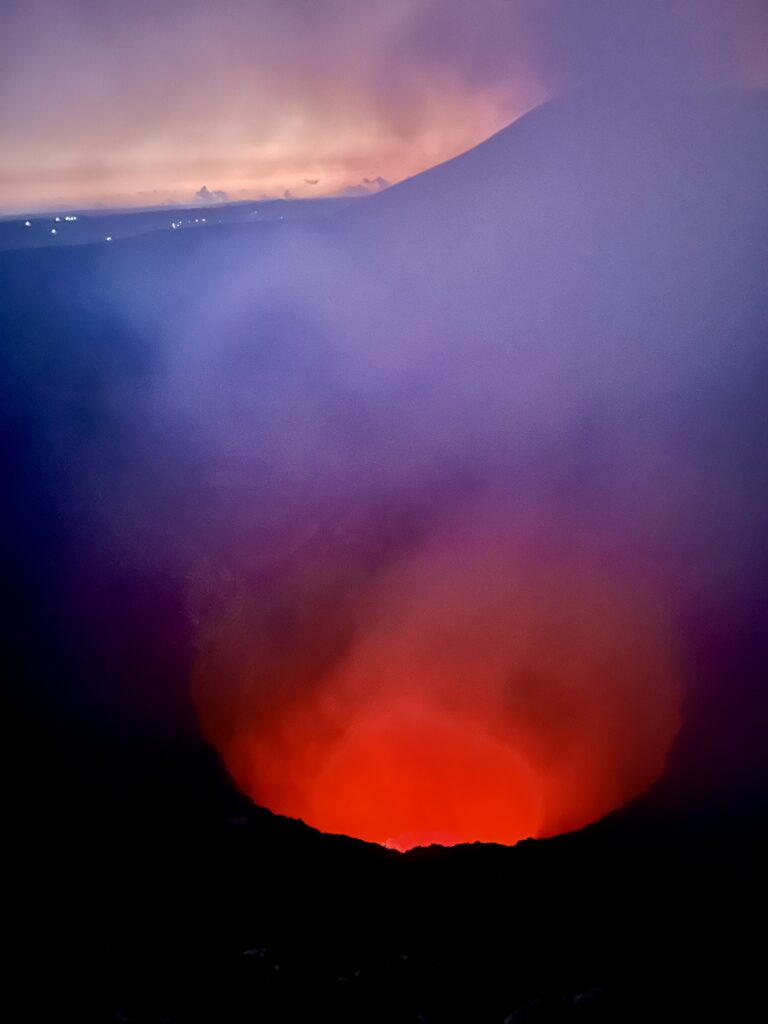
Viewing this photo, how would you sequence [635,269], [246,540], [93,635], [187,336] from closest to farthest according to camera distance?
1. [93,635]
2. [246,540]
3. [635,269]
4. [187,336]

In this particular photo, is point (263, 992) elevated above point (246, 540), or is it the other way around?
point (246, 540)

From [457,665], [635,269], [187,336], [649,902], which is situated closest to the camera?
[649,902]

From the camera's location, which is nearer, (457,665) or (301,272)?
(457,665)

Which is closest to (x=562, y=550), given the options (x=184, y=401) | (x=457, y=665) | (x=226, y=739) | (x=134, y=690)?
(x=457, y=665)

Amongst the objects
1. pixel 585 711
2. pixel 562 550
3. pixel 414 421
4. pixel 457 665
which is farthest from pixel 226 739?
pixel 414 421

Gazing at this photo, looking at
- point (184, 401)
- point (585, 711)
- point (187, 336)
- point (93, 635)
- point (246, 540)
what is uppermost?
point (187, 336)

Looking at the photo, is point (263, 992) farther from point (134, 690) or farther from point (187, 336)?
point (187, 336)

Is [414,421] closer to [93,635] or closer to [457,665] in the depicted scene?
[457,665]
